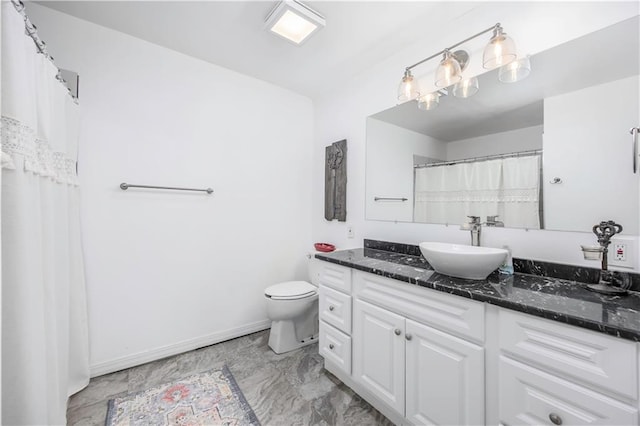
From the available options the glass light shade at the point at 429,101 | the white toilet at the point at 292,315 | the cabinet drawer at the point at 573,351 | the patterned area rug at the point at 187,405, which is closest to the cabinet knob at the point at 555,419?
the cabinet drawer at the point at 573,351

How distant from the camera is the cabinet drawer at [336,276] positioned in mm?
1605

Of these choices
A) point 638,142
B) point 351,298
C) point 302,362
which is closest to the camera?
point 638,142

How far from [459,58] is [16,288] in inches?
90.7

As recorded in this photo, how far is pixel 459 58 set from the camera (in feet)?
5.24

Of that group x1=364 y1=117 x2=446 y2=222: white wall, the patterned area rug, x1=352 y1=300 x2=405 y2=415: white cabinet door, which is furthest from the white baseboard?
x1=364 y1=117 x2=446 y2=222: white wall

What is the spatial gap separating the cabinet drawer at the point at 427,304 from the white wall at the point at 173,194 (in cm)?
127

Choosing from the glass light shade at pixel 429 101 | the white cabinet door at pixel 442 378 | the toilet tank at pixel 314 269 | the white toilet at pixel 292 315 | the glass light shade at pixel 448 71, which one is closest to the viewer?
the white cabinet door at pixel 442 378

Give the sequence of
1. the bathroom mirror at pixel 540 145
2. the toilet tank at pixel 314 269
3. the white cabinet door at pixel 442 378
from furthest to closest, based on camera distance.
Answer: the toilet tank at pixel 314 269, the bathroom mirror at pixel 540 145, the white cabinet door at pixel 442 378

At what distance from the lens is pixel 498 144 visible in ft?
5.09

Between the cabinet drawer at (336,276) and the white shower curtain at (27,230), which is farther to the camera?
the cabinet drawer at (336,276)

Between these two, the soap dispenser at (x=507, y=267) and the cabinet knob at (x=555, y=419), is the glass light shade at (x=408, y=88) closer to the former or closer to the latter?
the soap dispenser at (x=507, y=267)

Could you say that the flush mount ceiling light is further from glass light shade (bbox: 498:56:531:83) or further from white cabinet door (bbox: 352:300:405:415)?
white cabinet door (bbox: 352:300:405:415)

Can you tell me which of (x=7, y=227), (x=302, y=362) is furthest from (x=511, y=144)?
(x=7, y=227)

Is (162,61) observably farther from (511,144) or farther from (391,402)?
(391,402)
